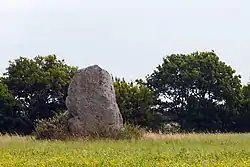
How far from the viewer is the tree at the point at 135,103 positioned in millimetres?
40844

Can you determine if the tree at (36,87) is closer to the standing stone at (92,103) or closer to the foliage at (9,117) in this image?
the foliage at (9,117)

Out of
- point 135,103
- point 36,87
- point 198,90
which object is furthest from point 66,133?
point 198,90

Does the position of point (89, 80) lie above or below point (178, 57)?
below

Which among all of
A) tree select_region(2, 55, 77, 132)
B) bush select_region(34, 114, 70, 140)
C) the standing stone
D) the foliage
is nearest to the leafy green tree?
tree select_region(2, 55, 77, 132)

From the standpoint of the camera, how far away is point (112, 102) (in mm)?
28656

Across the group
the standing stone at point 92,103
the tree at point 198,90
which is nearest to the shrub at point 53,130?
the standing stone at point 92,103

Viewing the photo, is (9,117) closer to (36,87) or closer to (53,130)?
(36,87)

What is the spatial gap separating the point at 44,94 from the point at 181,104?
415 inches

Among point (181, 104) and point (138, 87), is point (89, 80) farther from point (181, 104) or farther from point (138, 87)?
point (181, 104)

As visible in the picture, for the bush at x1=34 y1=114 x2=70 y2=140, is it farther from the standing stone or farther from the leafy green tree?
the leafy green tree

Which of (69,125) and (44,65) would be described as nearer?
(69,125)

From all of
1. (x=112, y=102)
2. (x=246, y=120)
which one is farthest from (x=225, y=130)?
(x=112, y=102)

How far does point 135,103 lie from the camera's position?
4200 centimetres

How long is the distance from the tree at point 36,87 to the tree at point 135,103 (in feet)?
13.8
